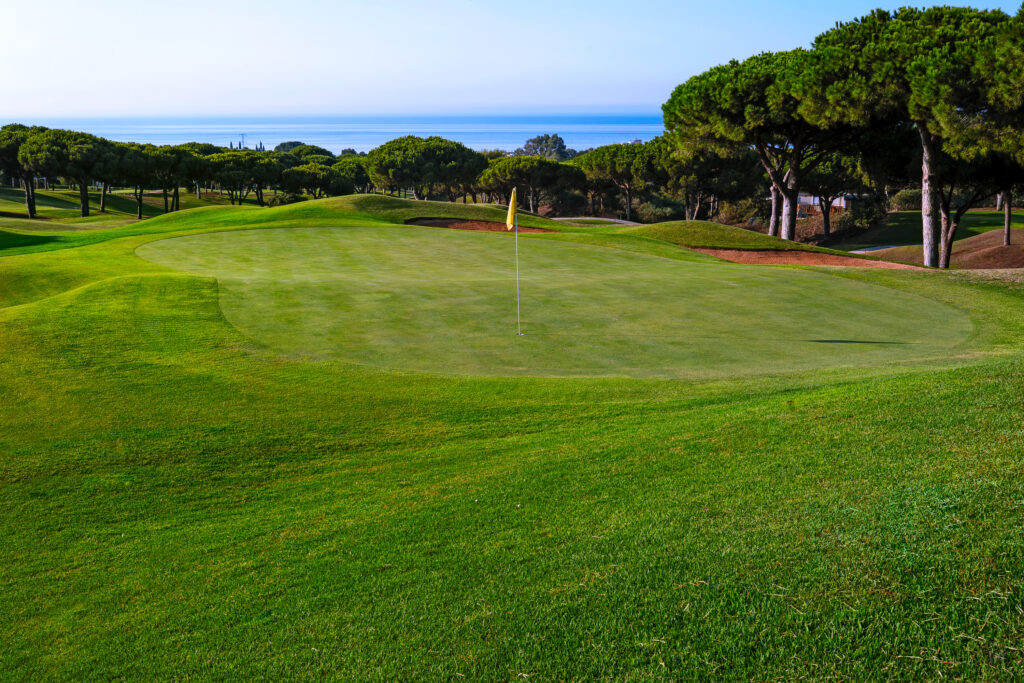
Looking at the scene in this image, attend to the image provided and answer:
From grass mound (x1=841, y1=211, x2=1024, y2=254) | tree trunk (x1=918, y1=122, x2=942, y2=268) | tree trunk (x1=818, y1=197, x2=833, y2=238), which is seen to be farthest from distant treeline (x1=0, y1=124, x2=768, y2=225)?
tree trunk (x1=918, y1=122, x2=942, y2=268)

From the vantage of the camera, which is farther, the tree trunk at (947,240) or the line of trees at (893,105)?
the tree trunk at (947,240)

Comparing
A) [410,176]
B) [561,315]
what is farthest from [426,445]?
[410,176]

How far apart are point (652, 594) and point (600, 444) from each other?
4.25 m

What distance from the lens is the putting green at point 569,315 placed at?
1493 cm

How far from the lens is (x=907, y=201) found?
3494 inches

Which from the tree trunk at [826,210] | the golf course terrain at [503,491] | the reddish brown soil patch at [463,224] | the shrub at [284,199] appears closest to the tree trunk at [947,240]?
the reddish brown soil patch at [463,224]

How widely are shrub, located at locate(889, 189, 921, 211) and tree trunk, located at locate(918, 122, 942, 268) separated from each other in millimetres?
55503

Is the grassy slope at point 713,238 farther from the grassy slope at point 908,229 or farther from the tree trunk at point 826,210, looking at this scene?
the tree trunk at point 826,210

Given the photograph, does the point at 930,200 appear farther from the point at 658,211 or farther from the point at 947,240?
the point at 658,211

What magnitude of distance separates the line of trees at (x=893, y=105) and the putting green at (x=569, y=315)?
13.5 m

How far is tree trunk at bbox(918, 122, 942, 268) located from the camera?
124 ft

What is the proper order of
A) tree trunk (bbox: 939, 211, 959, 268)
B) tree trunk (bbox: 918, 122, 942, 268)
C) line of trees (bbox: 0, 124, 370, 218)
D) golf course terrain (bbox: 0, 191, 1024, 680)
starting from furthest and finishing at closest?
line of trees (bbox: 0, 124, 370, 218) → tree trunk (bbox: 939, 211, 959, 268) → tree trunk (bbox: 918, 122, 942, 268) → golf course terrain (bbox: 0, 191, 1024, 680)

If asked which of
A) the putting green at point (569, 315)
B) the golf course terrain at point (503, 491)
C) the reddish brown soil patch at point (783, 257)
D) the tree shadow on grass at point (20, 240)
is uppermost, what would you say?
the tree shadow on grass at point (20, 240)

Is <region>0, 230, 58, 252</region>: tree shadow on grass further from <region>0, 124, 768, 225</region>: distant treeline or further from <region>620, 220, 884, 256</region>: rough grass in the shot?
<region>0, 124, 768, 225</region>: distant treeline
